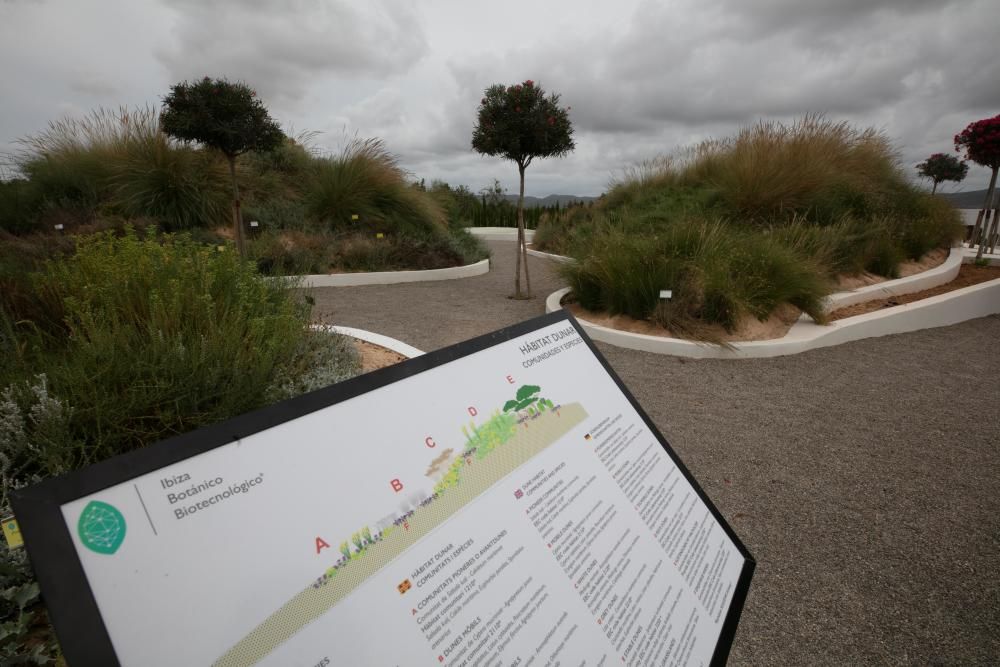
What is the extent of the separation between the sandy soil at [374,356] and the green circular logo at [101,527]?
2.78 m

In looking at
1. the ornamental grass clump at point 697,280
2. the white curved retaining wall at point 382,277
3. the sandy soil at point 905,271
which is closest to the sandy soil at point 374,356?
the ornamental grass clump at point 697,280

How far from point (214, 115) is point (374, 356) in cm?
685

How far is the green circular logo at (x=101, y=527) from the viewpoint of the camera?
61cm

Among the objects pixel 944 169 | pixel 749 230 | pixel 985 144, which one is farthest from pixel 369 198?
pixel 944 169

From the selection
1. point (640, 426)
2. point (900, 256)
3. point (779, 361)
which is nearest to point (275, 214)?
point (779, 361)

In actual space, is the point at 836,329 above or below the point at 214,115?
below

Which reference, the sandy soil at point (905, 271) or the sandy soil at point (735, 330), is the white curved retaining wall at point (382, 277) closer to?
the sandy soil at point (735, 330)

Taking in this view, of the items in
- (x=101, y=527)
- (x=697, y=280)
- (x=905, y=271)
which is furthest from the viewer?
(x=905, y=271)

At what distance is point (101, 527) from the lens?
62 centimetres

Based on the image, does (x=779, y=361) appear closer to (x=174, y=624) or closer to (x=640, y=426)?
(x=640, y=426)

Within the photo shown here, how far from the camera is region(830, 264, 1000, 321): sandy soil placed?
664 centimetres

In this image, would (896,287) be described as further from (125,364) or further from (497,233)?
(497,233)

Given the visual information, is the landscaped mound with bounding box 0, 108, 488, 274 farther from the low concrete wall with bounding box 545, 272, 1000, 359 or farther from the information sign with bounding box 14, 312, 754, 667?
the information sign with bounding box 14, 312, 754, 667

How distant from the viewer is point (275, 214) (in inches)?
448
